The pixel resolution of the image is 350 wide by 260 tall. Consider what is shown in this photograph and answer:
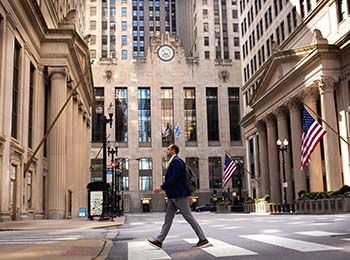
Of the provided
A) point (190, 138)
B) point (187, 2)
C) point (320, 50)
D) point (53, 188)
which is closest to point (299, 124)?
point (320, 50)

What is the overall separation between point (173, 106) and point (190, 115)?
408 centimetres

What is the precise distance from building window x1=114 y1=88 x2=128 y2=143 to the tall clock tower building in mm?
201

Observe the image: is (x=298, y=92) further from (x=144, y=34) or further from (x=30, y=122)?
(x=144, y=34)

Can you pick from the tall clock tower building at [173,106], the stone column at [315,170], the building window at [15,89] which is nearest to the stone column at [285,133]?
the stone column at [315,170]

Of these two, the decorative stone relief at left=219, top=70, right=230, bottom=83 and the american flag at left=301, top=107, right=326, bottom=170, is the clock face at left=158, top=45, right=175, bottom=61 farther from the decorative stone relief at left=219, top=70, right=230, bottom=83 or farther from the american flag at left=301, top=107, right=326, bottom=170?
the american flag at left=301, top=107, right=326, bottom=170

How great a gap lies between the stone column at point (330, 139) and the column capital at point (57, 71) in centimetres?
2265

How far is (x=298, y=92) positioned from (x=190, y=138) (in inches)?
2066

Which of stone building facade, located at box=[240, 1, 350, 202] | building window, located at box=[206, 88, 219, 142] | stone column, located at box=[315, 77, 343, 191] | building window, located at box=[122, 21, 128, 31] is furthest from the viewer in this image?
building window, located at box=[122, 21, 128, 31]

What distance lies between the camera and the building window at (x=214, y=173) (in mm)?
98938

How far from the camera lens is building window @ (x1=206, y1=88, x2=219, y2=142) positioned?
10125 cm

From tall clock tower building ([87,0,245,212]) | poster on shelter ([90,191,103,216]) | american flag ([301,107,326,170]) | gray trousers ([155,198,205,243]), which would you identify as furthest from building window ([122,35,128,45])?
gray trousers ([155,198,205,243])

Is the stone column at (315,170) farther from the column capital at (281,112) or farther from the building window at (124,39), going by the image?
the building window at (124,39)

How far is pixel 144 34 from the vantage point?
14750 cm

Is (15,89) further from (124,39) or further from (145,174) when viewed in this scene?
(124,39)
